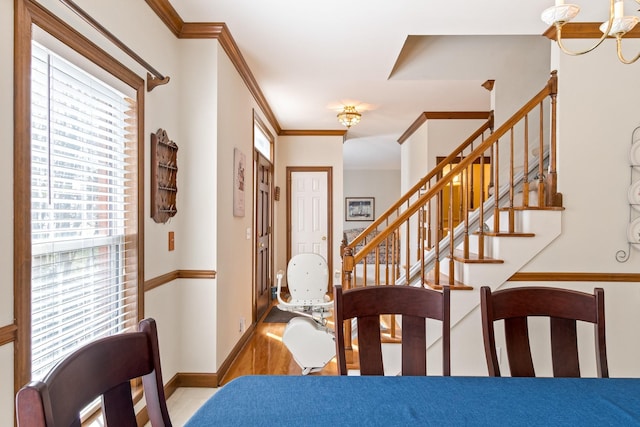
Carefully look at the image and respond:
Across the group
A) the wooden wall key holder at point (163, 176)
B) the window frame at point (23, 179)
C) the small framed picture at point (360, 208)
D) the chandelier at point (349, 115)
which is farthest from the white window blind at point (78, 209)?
the small framed picture at point (360, 208)

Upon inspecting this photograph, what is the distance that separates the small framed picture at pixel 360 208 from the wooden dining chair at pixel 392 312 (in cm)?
1031

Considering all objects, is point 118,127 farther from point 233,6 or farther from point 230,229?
point 230,229

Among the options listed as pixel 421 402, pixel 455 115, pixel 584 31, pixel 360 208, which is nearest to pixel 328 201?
pixel 455 115

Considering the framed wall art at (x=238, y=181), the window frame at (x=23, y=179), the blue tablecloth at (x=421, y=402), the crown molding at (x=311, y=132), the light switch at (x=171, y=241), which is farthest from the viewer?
the crown molding at (x=311, y=132)

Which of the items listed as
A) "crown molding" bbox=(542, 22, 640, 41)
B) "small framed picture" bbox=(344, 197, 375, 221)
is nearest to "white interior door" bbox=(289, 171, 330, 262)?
"crown molding" bbox=(542, 22, 640, 41)

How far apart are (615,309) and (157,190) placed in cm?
319

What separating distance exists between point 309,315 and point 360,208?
8.90 m

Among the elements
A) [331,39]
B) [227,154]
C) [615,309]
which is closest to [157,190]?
[227,154]

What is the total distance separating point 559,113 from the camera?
275 cm

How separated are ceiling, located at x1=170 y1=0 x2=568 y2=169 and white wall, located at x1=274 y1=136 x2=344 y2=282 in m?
0.40

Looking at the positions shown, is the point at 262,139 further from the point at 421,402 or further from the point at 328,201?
the point at 421,402

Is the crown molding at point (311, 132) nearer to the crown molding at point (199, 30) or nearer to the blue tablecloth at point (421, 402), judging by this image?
the crown molding at point (199, 30)

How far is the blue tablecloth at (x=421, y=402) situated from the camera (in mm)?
968

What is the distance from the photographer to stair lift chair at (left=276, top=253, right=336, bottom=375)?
9.36 feet
